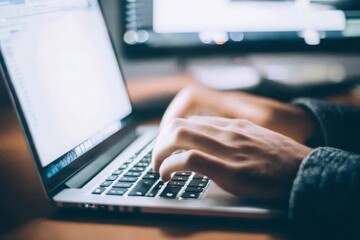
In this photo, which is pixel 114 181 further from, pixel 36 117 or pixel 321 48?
pixel 321 48

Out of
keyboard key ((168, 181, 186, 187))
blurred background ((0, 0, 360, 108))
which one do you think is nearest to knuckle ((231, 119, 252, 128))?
keyboard key ((168, 181, 186, 187))

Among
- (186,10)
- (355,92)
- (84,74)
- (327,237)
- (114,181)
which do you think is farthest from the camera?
(355,92)

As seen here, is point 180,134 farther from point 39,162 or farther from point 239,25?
point 239,25

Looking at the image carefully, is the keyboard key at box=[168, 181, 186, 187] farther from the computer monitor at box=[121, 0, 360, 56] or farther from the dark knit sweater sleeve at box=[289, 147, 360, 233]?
the computer monitor at box=[121, 0, 360, 56]

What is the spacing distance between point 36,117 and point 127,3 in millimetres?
327

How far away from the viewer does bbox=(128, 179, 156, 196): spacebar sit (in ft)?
1.78

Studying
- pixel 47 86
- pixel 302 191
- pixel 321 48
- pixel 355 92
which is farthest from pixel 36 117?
pixel 355 92

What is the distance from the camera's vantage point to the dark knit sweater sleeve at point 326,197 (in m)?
0.47

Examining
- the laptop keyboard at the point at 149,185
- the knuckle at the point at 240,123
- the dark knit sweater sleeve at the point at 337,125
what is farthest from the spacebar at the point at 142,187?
the dark knit sweater sleeve at the point at 337,125

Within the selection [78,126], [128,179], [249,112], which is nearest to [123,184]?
[128,179]

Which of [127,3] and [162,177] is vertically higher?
[127,3]

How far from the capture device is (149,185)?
0.56 metres

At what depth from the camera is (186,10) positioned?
82cm

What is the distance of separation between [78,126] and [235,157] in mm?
205
